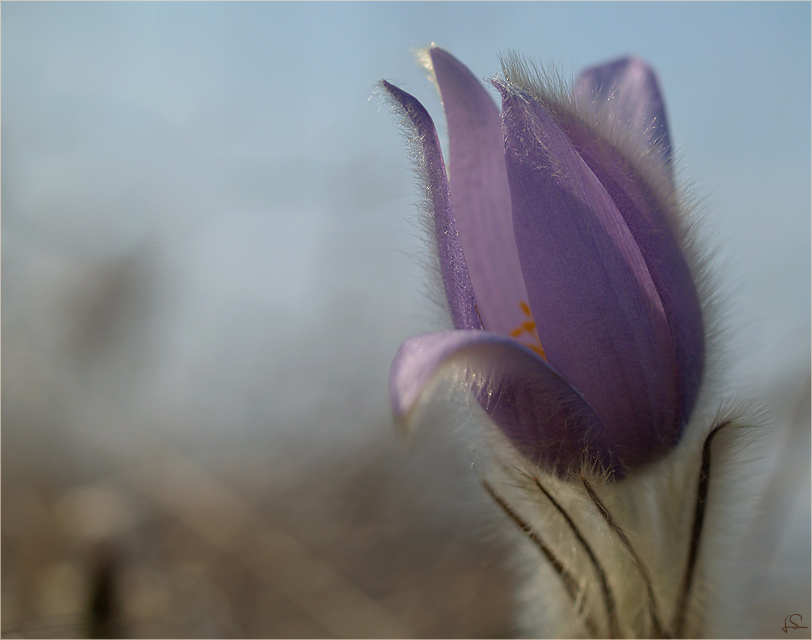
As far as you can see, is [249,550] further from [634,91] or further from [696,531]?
[634,91]

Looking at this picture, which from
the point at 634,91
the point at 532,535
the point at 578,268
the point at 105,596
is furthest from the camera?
the point at 105,596

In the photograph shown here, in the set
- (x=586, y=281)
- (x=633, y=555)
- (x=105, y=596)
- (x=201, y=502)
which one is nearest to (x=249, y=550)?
(x=201, y=502)

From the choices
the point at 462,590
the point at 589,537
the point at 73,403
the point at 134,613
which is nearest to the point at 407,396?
the point at 589,537

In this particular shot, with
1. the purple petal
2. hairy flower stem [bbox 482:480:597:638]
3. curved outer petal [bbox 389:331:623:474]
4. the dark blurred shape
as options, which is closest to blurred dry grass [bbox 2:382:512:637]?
the dark blurred shape

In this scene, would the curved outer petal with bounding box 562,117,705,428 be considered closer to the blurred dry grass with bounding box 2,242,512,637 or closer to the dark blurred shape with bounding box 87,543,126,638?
the blurred dry grass with bounding box 2,242,512,637

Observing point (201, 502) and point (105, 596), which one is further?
point (201, 502)

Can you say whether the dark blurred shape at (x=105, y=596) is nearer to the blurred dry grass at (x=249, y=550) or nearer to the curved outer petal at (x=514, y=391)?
the blurred dry grass at (x=249, y=550)

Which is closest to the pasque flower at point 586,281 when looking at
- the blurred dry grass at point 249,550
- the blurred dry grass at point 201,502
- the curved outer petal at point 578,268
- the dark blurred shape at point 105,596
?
the curved outer petal at point 578,268

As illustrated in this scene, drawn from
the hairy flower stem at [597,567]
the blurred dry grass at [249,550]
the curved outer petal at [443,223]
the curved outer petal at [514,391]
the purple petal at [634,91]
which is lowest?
the blurred dry grass at [249,550]

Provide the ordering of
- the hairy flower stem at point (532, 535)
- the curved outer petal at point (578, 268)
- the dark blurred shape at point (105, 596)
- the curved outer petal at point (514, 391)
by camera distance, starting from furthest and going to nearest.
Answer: the dark blurred shape at point (105, 596) < the hairy flower stem at point (532, 535) < the curved outer petal at point (578, 268) < the curved outer petal at point (514, 391)
